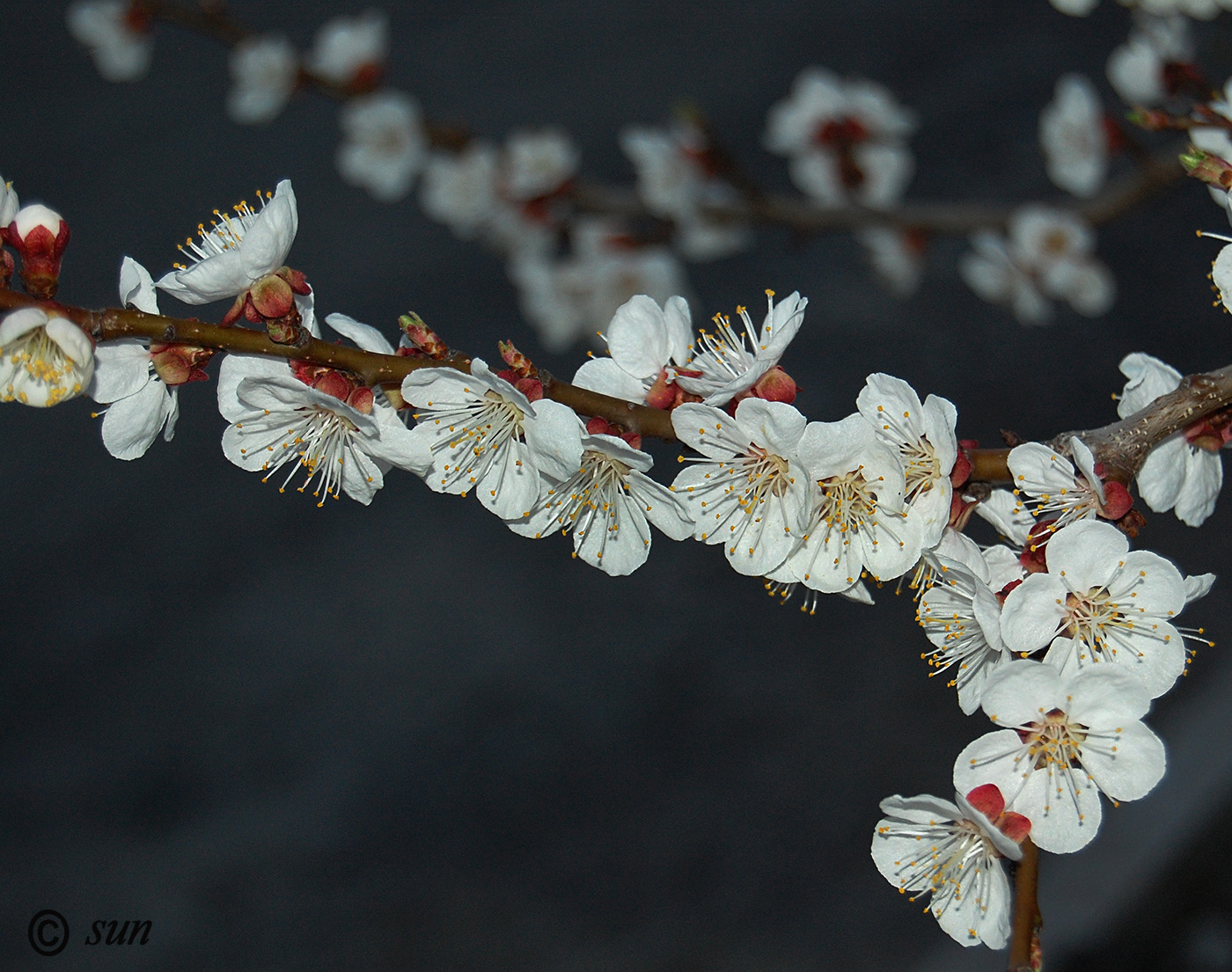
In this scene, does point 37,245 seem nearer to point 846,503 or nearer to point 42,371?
point 42,371

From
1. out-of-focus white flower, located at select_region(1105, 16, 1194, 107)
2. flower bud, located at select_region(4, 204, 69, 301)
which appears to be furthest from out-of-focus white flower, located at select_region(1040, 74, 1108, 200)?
flower bud, located at select_region(4, 204, 69, 301)

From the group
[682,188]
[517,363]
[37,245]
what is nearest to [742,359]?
[517,363]

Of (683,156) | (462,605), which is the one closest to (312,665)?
(462,605)

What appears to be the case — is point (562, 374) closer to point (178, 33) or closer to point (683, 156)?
point (683, 156)

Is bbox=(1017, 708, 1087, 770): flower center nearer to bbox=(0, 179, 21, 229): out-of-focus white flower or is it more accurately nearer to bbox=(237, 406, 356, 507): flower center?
bbox=(237, 406, 356, 507): flower center

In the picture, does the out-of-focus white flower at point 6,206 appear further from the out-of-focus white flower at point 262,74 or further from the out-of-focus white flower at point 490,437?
the out-of-focus white flower at point 262,74
